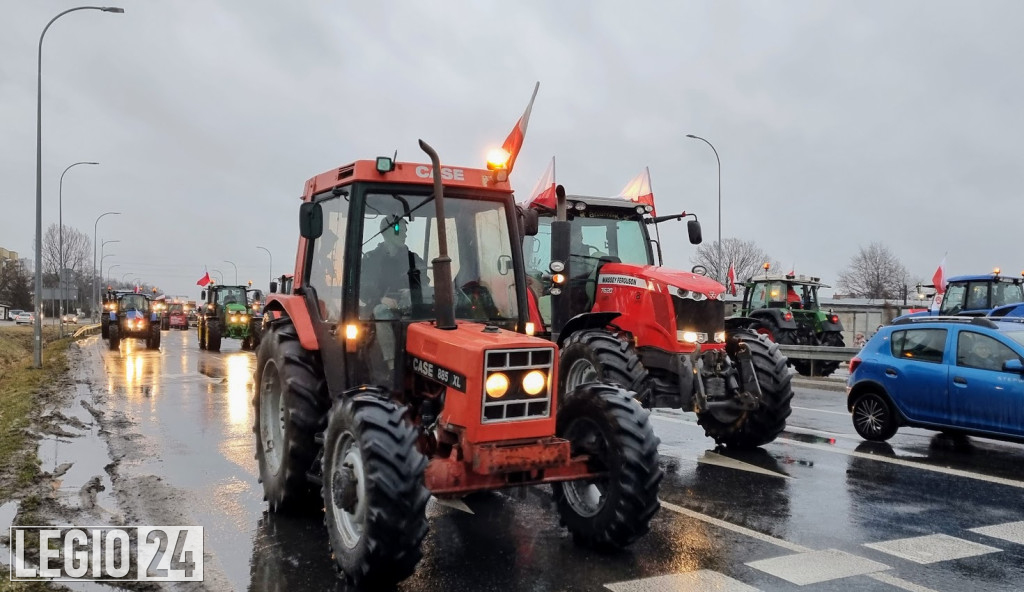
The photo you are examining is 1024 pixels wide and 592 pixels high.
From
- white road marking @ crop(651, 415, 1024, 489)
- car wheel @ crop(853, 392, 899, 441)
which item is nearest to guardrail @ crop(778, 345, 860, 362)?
car wheel @ crop(853, 392, 899, 441)

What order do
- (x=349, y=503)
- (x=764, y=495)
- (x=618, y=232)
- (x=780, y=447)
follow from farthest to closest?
1. (x=618, y=232)
2. (x=780, y=447)
3. (x=764, y=495)
4. (x=349, y=503)

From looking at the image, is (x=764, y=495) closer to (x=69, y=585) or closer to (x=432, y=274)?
(x=432, y=274)

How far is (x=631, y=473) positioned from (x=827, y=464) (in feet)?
14.6

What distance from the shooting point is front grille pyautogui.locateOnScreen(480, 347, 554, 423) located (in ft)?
16.1

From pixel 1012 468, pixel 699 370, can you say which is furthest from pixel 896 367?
pixel 699 370

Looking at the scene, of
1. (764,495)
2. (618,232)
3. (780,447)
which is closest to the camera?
(764,495)

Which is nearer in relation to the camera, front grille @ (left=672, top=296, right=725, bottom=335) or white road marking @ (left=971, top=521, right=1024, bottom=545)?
white road marking @ (left=971, top=521, right=1024, bottom=545)

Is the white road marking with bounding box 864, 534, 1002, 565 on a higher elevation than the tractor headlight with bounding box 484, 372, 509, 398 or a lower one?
lower

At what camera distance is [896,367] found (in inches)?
389

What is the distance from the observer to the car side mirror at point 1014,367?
8539mm

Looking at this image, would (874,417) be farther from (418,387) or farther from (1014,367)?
(418,387)

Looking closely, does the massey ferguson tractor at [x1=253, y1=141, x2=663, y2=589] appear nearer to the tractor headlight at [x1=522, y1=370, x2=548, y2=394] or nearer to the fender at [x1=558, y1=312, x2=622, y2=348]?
the tractor headlight at [x1=522, y1=370, x2=548, y2=394]

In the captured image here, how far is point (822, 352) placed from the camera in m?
18.9

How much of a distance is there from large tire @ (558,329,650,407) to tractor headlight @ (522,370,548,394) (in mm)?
3259
